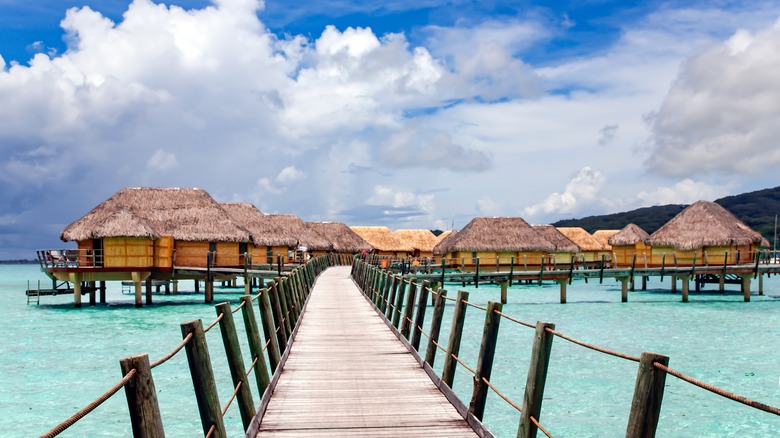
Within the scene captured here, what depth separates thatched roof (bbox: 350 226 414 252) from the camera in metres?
70.5

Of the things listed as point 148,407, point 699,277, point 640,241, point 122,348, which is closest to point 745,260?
point 699,277

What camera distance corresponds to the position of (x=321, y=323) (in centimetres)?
1343

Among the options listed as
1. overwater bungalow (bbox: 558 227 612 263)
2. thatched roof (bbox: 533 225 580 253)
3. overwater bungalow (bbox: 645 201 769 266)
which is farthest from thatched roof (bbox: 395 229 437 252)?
overwater bungalow (bbox: 645 201 769 266)

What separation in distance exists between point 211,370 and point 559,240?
183 ft

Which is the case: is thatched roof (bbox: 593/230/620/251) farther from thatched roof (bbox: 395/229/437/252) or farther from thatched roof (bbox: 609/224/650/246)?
thatched roof (bbox: 395/229/437/252)

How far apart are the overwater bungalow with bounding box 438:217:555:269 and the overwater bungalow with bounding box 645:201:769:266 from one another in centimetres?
786

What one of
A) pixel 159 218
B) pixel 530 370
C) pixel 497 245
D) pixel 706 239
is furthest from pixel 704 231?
pixel 530 370

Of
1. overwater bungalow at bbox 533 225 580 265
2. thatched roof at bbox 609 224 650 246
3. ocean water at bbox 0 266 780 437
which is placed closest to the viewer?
ocean water at bbox 0 266 780 437

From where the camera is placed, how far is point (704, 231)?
147 ft

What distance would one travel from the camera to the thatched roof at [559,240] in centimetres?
5564

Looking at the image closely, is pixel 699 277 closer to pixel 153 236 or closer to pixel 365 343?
pixel 153 236

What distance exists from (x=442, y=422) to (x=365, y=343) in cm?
476

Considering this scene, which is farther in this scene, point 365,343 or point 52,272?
point 52,272

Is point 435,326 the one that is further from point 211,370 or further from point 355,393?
point 211,370
